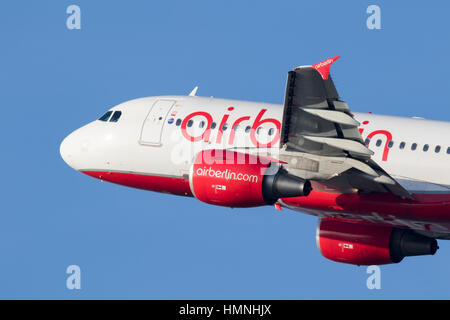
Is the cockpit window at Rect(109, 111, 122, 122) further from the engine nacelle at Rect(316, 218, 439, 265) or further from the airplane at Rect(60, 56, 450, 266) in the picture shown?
the engine nacelle at Rect(316, 218, 439, 265)

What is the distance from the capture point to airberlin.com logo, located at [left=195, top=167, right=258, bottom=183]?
36.5m

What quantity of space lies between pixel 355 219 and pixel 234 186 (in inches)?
258

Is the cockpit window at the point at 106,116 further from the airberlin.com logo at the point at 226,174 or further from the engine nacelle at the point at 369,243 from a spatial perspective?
the engine nacelle at the point at 369,243

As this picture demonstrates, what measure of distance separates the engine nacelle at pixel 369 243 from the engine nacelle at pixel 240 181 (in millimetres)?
6230

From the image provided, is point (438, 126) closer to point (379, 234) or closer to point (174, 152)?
point (379, 234)

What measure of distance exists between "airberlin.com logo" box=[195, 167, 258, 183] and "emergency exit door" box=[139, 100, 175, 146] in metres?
4.95

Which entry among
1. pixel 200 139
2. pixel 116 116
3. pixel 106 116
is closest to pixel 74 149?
pixel 106 116

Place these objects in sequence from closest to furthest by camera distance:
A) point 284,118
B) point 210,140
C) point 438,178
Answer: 1. point 284,118
2. point 438,178
3. point 210,140

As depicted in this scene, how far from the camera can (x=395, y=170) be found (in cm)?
3819

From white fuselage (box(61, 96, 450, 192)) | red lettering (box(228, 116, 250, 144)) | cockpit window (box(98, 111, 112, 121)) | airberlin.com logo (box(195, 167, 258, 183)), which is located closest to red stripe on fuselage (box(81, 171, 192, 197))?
white fuselage (box(61, 96, 450, 192))

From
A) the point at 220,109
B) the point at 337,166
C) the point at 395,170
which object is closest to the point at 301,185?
the point at 337,166

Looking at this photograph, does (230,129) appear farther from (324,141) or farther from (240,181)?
(324,141)

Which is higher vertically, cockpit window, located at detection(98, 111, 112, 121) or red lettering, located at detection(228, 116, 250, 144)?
cockpit window, located at detection(98, 111, 112, 121)

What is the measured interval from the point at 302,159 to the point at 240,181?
2.27 metres
